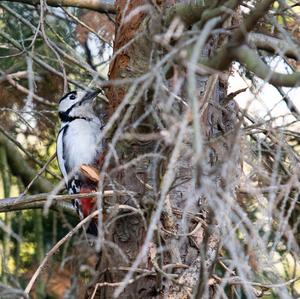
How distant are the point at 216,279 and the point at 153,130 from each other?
0.67 m

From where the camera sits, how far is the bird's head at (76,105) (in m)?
4.63

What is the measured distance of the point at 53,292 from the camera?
4.61 meters

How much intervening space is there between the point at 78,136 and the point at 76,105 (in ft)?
0.61

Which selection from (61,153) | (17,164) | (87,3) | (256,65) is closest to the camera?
(256,65)

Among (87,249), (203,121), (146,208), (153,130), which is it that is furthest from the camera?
(203,121)

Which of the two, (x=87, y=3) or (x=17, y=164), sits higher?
(x=87, y=3)

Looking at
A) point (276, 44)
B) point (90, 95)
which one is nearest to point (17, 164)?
point (90, 95)

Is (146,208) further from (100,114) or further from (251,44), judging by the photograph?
(100,114)

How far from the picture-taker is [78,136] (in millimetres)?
4801

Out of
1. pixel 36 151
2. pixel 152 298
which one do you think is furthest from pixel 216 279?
pixel 36 151

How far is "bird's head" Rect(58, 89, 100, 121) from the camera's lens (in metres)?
4.63

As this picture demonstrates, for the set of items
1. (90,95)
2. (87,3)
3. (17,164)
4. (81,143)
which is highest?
(87,3)

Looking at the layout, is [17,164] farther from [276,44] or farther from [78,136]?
[276,44]

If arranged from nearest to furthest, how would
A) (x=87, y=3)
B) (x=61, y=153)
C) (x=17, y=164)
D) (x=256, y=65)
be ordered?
(x=256, y=65) < (x=87, y=3) < (x=17, y=164) < (x=61, y=153)
